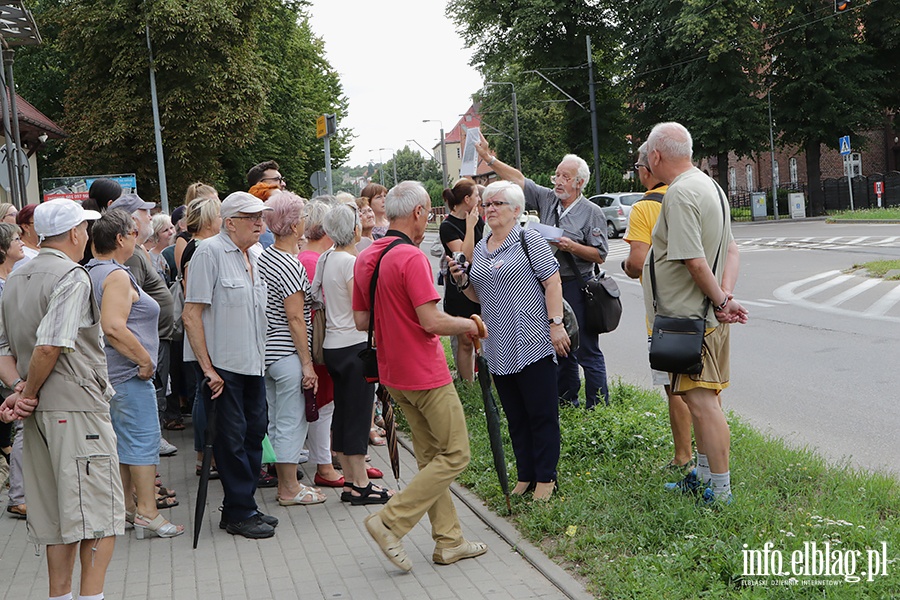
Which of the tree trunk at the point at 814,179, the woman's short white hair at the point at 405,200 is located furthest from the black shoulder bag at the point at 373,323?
the tree trunk at the point at 814,179

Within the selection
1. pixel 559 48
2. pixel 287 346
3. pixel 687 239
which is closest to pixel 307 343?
pixel 287 346

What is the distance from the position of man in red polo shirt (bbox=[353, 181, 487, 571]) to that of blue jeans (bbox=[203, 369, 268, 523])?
1.11 m

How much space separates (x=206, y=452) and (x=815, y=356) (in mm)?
7602

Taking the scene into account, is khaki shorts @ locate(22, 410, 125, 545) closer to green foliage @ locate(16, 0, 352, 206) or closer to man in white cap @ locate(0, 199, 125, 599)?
man in white cap @ locate(0, 199, 125, 599)

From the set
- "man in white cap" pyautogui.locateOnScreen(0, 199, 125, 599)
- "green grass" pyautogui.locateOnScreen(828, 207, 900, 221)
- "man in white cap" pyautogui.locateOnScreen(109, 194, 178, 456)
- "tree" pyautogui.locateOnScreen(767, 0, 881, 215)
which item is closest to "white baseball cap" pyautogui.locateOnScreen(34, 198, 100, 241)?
"man in white cap" pyautogui.locateOnScreen(0, 199, 125, 599)

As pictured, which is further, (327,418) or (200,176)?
(200,176)

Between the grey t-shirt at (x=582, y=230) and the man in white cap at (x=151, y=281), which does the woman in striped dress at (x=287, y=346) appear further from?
the grey t-shirt at (x=582, y=230)

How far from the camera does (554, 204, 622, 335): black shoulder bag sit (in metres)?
7.52

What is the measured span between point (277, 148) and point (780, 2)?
22554 millimetres

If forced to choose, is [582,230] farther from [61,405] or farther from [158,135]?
[158,135]

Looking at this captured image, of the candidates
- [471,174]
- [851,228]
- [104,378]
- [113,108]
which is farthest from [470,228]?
[113,108]

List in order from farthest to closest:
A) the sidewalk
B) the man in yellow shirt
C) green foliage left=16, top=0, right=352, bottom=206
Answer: green foliage left=16, top=0, right=352, bottom=206 < the man in yellow shirt < the sidewalk

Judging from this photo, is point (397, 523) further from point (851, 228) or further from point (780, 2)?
point (780, 2)

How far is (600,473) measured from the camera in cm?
631
